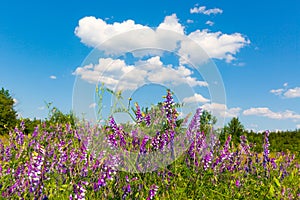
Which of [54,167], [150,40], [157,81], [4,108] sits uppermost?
[4,108]

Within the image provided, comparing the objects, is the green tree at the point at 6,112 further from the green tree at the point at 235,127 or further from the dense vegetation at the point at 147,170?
the dense vegetation at the point at 147,170

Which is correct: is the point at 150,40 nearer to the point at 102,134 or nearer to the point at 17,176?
the point at 102,134

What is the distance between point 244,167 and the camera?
5.07 m

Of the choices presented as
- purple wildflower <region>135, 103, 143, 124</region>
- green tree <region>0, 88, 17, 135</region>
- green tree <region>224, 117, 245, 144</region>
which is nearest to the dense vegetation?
purple wildflower <region>135, 103, 143, 124</region>

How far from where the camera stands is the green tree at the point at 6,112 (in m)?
16.7

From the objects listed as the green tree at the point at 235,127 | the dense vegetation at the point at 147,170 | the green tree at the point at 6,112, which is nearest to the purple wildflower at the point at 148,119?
the dense vegetation at the point at 147,170

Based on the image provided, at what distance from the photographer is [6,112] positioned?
1697cm

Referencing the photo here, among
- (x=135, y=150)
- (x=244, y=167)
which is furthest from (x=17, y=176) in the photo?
(x=244, y=167)

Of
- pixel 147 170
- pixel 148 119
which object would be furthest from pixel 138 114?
pixel 147 170

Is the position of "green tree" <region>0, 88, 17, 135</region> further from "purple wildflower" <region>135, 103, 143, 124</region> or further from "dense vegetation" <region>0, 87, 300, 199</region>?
"purple wildflower" <region>135, 103, 143, 124</region>

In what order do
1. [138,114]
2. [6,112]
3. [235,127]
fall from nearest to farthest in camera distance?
[138,114] < [235,127] < [6,112]

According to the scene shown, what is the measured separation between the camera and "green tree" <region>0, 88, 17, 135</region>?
16.7m

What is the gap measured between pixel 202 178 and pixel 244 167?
115cm

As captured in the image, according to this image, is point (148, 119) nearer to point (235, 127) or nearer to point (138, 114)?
point (138, 114)
